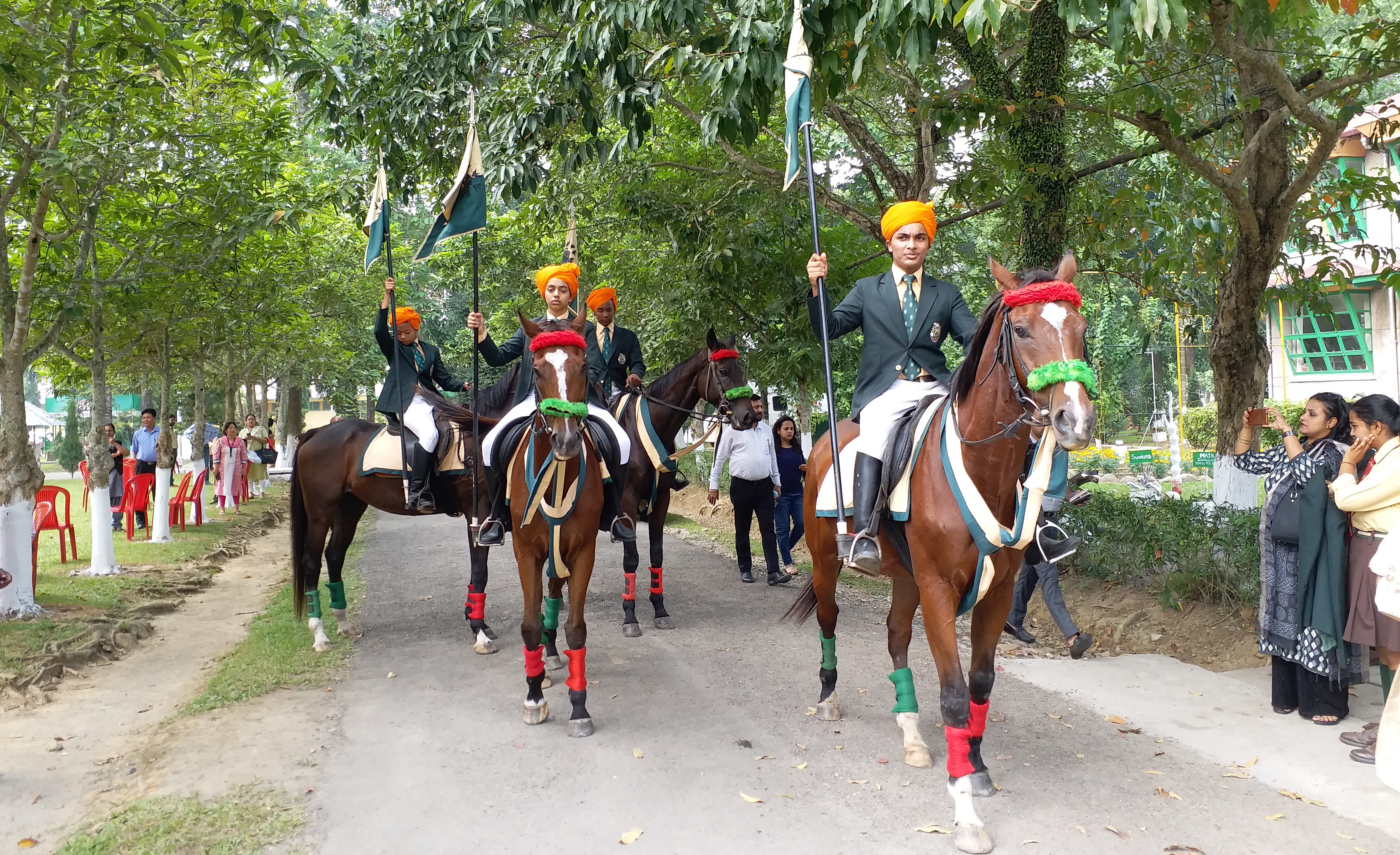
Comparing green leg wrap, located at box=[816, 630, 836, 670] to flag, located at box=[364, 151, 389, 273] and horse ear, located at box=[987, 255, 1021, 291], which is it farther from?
flag, located at box=[364, 151, 389, 273]

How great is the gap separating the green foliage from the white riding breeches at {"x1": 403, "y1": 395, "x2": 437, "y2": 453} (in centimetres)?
579

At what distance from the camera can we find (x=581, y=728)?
567 cm

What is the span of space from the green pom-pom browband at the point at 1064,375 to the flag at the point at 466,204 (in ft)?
14.6

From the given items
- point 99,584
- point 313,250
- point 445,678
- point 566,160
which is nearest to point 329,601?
point 99,584

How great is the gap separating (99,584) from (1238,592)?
447 inches

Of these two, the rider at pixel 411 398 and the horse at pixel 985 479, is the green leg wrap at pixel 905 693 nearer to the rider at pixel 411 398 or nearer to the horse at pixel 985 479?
the horse at pixel 985 479

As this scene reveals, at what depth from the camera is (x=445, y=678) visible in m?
7.02

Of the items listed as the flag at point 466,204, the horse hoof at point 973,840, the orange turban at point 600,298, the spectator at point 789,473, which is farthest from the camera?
the spectator at point 789,473

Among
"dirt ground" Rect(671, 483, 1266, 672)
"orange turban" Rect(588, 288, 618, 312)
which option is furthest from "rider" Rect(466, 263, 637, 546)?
"dirt ground" Rect(671, 483, 1266, 672)

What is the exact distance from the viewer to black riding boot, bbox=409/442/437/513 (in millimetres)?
8180

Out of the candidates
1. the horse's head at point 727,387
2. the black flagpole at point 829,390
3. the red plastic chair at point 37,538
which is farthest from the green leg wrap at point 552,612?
the red plastic chair at point 37,538

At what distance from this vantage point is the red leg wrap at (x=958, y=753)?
4.27 meters

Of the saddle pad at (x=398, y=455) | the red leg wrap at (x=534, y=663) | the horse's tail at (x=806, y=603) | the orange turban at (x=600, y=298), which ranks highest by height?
the orange turban at (x=600, y=298)

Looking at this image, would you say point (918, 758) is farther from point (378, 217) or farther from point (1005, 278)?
point (378, 217)
